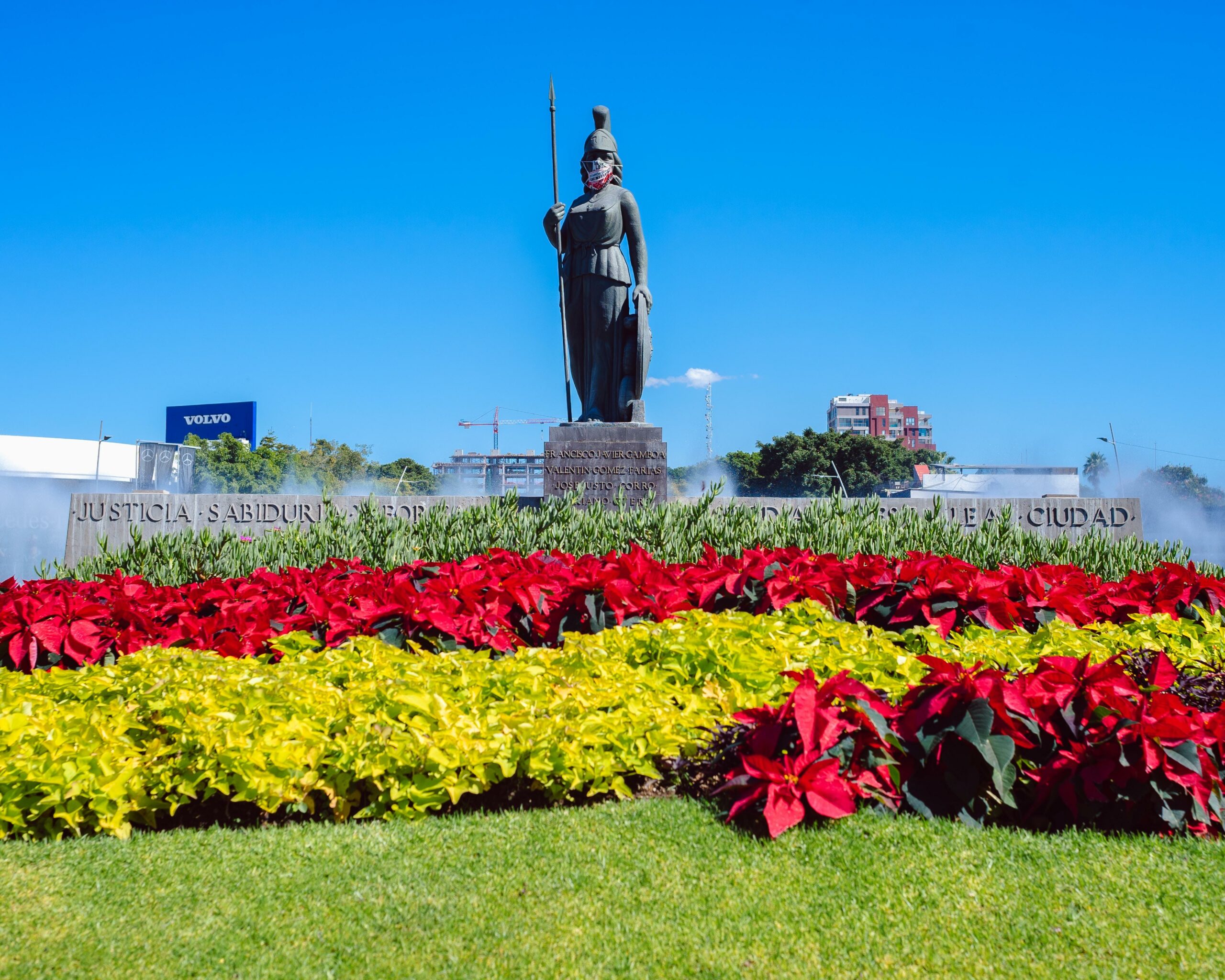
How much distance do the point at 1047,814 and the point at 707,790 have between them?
1.02m

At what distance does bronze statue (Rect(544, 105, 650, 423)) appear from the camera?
9.97 metres

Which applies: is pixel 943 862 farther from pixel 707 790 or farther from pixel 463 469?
pixel 463 469

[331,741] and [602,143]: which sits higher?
[602,143]

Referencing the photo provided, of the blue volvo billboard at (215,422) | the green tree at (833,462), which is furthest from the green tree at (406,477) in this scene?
the green tree at (833,462)

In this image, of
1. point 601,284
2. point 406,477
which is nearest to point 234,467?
point 406,477

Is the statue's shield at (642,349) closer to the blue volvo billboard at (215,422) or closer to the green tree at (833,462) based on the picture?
the green tree at (833,462)

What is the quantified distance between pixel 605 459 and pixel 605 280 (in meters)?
2.09

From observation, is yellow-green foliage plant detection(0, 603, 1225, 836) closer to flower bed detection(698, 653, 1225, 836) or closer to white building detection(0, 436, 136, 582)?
flower bed detection(698, 653, 1225, 836)

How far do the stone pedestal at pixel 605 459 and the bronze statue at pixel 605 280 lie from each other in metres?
0.48

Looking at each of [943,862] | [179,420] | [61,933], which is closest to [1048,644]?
[943,862]

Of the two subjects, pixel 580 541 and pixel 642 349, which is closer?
pixel 580 541

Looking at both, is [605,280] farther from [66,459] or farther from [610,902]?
[66,459]

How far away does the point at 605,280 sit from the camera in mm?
10047

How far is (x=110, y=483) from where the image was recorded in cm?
4584
